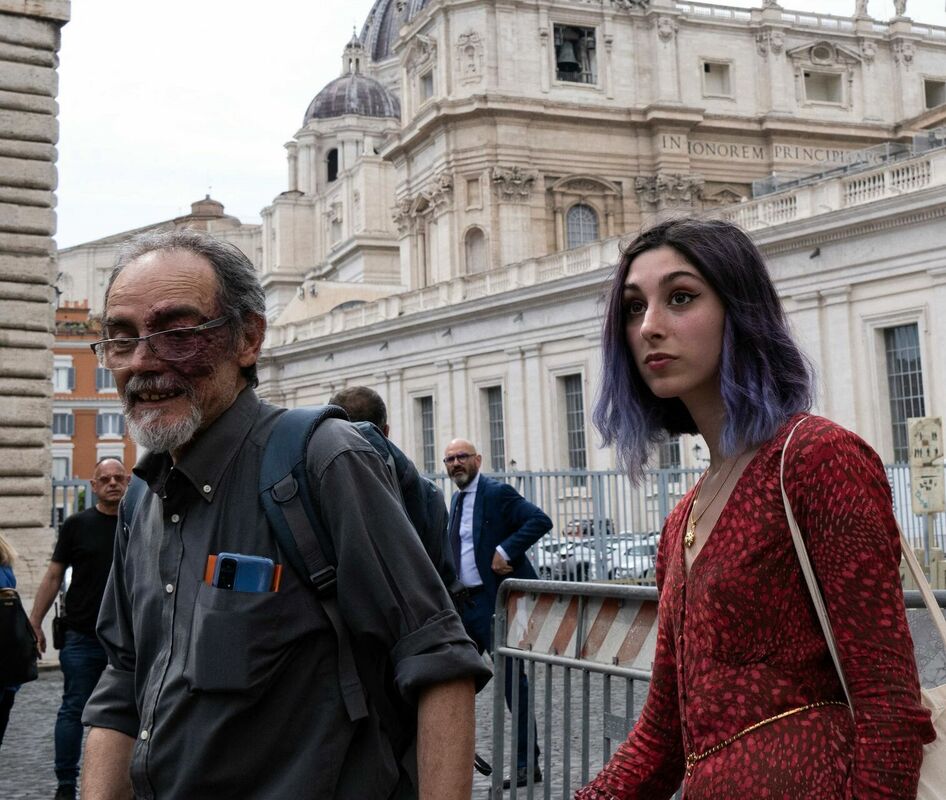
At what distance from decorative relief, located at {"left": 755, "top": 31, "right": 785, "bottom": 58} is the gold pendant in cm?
4533

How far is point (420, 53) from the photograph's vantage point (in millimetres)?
44375

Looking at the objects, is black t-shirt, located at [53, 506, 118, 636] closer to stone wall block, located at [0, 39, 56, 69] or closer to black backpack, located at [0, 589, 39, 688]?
black backpack, located at [0, 589, 39, 688]

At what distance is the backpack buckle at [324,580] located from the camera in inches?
82.4

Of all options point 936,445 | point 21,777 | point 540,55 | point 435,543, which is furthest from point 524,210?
point 435,543

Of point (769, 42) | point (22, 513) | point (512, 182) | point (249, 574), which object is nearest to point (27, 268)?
point (22, 513)

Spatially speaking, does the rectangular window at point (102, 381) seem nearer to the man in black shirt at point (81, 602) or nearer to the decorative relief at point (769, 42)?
the decorative relief at point (769, 42)

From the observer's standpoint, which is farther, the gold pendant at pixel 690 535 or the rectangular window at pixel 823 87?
the rectangular window at pixel 823 87

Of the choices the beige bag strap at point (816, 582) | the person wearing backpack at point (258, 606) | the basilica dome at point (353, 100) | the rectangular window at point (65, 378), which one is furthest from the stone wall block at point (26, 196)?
the basilica dome at point (353, 100)

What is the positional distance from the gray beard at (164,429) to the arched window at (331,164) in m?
78.0

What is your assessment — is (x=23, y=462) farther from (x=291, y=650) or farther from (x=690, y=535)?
(x=690, y=535)

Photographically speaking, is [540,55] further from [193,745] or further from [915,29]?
[193,745]

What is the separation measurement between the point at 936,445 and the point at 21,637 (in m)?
10.4

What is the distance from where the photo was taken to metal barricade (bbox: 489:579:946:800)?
329 cm

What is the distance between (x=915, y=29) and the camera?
153 feet
